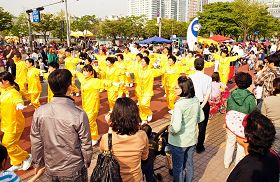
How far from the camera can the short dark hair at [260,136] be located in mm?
2059

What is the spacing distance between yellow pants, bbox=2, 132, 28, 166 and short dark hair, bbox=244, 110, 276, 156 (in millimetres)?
3986

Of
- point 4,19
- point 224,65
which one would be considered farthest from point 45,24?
point 224,65

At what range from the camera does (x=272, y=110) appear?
3139 mm

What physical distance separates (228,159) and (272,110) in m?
2.14

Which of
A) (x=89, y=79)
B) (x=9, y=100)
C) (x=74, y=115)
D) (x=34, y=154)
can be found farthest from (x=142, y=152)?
(x=89, y=79)

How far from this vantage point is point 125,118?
2.46 metres

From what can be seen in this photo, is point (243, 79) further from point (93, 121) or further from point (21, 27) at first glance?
point (21, 27)

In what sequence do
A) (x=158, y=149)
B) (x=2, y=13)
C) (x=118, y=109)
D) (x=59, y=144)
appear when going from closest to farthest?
(x=118, y=109), (x=59, y=144), (x=158, y=149), (x=2, y=13)

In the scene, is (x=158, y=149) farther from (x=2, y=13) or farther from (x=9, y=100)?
(x=2, y=13)

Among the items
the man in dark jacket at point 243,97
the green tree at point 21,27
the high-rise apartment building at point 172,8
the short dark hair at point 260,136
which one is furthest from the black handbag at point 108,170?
the high-rise apartment building at point 172,8

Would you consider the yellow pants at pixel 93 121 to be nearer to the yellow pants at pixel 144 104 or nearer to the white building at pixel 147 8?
the yellow pants at pixel 144 104

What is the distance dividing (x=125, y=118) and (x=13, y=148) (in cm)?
314

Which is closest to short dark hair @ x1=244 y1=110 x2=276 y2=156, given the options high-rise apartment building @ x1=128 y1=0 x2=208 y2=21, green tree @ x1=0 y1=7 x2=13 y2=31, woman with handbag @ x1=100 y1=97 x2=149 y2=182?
woman with handbag @ x1=100 y1=97 x2=149 y2=182

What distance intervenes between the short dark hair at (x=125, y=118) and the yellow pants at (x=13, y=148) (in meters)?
2.90
